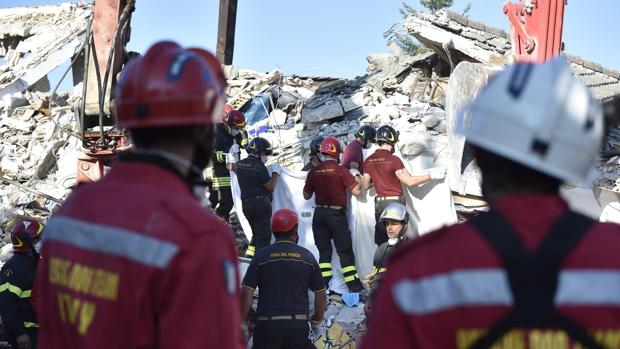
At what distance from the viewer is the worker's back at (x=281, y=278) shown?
6523 mm

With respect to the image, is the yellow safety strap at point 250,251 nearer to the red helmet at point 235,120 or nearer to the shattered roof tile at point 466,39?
the red helmet at point 235,120

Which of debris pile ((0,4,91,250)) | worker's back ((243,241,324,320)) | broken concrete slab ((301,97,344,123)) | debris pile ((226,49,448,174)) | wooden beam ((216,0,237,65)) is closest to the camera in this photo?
worker's back ((243,241,324,320))

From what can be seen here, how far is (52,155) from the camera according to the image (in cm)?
1705

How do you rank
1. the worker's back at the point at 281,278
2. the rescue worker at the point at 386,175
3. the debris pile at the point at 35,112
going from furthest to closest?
the debris pile at the point at 35,112
the rescue worker at the point at 386,175
the worker's back at the point at 281,278

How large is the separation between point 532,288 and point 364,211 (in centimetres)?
794

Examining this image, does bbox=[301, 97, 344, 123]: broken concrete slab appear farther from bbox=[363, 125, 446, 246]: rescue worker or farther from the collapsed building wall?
bbox=[363, 125, 446, 246]: rescue worker

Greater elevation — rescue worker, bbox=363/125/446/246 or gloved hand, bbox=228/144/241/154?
rescue worker, bbox=363/125/446/246

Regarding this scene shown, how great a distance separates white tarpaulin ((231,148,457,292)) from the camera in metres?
9.35

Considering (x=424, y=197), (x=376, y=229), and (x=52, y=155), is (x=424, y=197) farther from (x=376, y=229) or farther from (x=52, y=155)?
(x=52, y=155)

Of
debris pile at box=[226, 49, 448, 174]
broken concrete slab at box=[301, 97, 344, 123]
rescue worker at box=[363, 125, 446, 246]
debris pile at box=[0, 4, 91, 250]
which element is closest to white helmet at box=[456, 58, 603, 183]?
rescue worker at box=[363, 125, 446, 246]

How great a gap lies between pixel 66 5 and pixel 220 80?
23555 mm

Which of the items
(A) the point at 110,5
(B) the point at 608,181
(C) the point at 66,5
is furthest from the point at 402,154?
(C) the point at 66,5

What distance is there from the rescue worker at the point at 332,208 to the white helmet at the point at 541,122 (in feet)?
24.1

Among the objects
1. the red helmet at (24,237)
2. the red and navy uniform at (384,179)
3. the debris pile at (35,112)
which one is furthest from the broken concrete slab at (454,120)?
the debris pile at (35,112)
